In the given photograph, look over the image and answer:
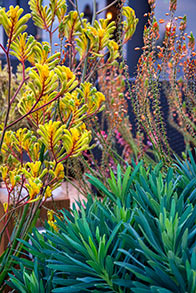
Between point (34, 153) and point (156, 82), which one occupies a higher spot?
point (156, 82)

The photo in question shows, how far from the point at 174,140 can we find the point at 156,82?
3023 millimetres

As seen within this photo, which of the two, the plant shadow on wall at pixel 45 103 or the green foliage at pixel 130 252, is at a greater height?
the plant shadow on wall at pixel 45 103

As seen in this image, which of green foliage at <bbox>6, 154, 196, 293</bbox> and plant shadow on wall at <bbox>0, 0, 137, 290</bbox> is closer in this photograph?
green foliage at <bbox>6, 154, 196, 293</bbox>

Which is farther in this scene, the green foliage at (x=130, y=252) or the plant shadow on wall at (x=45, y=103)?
the plant shadow on wall at (x=45, y=103)

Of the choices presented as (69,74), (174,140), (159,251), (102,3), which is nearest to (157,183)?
(159,251)

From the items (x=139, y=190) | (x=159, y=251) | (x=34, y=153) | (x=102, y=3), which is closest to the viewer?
(x=159, y=251)

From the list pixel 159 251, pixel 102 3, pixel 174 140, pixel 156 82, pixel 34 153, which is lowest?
pixel 174 140

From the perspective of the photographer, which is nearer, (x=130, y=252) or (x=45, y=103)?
(x=130, y=252)

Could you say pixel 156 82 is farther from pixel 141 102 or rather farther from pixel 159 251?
pixel 159 251

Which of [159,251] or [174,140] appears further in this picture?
[174,140]

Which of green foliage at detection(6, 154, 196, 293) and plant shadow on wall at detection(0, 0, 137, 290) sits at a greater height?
plant shadow on wall at detection(0, 0, 137, 290)

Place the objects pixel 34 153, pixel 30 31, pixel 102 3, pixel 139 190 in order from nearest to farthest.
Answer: pixel 139 190
pixel 34 153
pixel 30 31
pixel 102 3

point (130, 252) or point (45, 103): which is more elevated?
point (45, 103)

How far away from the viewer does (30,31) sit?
1397 millimetres
